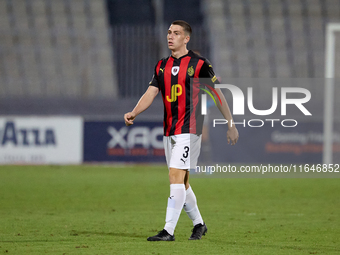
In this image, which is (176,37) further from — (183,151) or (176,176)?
(176,176)

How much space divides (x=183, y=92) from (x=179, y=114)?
0.64ft

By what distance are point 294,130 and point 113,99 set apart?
544 cm

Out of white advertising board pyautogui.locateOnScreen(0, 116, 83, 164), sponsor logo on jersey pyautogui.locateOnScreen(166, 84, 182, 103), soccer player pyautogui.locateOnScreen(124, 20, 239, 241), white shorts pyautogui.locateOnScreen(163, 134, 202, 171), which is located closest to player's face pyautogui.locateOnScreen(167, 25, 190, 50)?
soccer player pyautogui.locateOnScreen(124, 20, 239, 241)

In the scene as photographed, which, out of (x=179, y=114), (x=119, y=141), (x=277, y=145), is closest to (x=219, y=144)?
(x=277, y=145)

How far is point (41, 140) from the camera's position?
51.6 feet

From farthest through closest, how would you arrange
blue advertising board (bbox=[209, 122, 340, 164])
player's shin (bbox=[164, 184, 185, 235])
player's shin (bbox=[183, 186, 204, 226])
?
blue advertising board (bbox=[209, 122, 340, 164]), player's shin (bbox=[183, 186, 204, 226]), player's shin (bbox=[164, 184, 185, 235])

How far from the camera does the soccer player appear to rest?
484cm

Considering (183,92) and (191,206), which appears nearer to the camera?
(183,92)

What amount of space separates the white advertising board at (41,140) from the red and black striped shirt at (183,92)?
1115cm

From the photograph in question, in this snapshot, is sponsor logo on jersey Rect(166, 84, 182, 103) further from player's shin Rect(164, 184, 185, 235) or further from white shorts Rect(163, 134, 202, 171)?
player's shin Rect(164, 184, 185, 235)

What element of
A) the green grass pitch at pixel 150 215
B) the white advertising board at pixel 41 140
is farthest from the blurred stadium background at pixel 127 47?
the green grass pitch at pixel 150 215

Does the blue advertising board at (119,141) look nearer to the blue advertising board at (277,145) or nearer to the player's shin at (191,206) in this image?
the blue advertising board at (277,145)

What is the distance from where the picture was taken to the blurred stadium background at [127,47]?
17.2 meters

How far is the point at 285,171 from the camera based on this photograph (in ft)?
50.6
